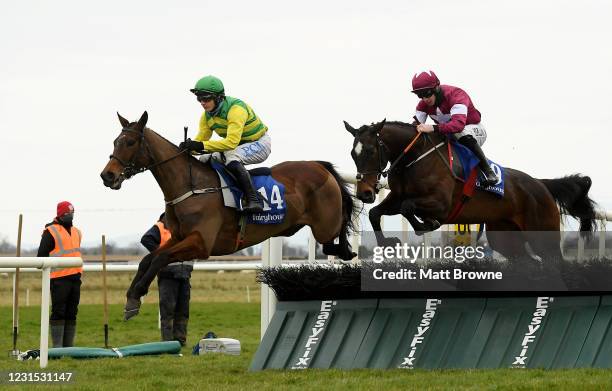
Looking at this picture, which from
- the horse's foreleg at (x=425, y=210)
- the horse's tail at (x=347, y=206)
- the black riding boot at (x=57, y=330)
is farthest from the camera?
the black riding boot at (x=57, y=330)

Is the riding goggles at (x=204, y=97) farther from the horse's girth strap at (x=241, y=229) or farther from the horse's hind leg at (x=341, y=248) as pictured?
the horse's hind leg at (x=341, y=248)

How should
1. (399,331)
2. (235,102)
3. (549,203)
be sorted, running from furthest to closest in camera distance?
(549,203), (235,102), (399,331)

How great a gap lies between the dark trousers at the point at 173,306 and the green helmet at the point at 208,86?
317 cm

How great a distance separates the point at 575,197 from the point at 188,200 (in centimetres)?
392

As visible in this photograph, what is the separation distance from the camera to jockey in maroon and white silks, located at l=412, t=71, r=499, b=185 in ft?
30.2

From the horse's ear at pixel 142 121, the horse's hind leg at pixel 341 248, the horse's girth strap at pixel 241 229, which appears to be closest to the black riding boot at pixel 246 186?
the horse's girth strap at pixel 241 229

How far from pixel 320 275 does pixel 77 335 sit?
760 cm

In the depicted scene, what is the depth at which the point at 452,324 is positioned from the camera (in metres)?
7.63

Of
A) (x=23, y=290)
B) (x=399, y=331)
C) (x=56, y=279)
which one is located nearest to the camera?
(x=399, y=331)

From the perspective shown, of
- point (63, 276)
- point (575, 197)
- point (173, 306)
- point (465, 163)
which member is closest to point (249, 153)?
point (465, 163)

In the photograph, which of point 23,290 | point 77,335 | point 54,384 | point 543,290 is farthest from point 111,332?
point 23,290

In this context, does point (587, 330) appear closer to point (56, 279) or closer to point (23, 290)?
point (56, 279)

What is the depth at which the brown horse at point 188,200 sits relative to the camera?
8867 millimetres

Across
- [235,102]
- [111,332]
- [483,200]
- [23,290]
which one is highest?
[235,102]
